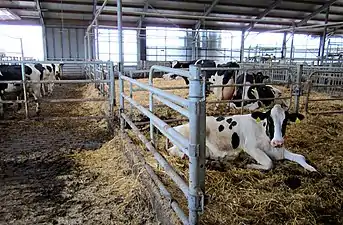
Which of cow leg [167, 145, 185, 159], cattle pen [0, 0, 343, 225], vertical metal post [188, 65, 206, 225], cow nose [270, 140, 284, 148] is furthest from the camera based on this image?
cow leg [167, 145, 185, 159]

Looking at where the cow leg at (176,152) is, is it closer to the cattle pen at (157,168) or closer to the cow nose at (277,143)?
the cattle pen at (157,168)

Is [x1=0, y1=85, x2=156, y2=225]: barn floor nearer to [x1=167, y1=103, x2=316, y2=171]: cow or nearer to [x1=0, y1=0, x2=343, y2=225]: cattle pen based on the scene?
[x1=0, y1=0, x2=343, y2=225]: cattle pen

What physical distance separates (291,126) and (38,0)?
13.5 m

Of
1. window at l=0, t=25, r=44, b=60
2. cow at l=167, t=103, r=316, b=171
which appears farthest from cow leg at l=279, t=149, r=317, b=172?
window at l=0, t=25, r=44, b=60

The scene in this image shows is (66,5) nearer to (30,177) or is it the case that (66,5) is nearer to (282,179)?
(30,177)

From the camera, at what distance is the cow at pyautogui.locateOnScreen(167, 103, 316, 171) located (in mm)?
→ 3373

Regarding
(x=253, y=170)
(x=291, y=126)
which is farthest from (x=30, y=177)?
(x=291, y=126)

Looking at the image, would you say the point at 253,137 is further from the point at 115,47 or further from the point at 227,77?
the point at 115,47

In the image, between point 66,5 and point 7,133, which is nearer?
point 7,133

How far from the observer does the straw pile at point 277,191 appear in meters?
2.28

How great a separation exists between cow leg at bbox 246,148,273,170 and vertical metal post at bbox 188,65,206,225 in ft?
5.40

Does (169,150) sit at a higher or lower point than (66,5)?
lower

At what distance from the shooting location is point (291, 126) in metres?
5.04

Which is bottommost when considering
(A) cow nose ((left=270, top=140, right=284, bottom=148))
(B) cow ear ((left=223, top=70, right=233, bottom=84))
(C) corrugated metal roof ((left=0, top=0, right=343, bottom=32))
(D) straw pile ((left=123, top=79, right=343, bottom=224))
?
(D) straw pile ((left=123, top=79, right=343, bottom=224))
